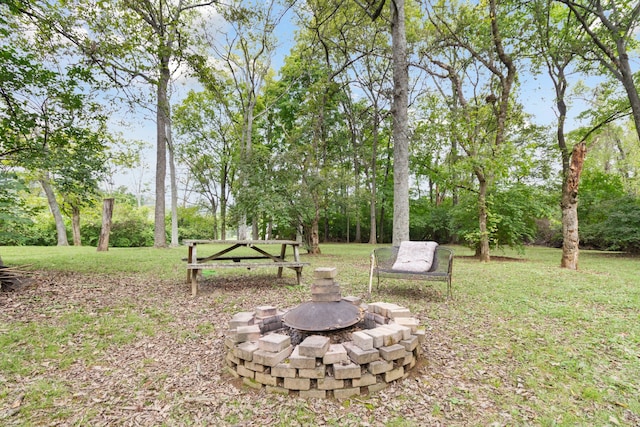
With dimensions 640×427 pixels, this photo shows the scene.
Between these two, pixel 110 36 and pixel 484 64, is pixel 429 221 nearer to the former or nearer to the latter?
pixel 484 64

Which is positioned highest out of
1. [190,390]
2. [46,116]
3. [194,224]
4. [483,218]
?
[46,116]

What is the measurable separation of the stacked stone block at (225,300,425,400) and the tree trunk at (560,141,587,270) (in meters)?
6.96

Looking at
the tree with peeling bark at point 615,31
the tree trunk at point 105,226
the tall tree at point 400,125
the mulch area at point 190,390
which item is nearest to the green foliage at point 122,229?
the tree trunk at point 105,226

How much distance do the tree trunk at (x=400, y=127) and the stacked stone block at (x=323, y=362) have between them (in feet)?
13.6

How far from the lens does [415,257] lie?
14.8 ft

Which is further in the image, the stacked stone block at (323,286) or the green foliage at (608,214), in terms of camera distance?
the green foliage at (608,214)

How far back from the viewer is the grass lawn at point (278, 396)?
1780mm

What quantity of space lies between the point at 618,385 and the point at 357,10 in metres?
11.6

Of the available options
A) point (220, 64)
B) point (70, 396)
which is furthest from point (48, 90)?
point (220, 64)

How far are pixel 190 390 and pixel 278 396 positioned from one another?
65 cm

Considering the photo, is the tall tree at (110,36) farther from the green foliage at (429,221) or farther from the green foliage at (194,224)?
the green foliage at (429,221)

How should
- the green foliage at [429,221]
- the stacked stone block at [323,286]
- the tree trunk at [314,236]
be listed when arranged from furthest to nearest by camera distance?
the green foliage at [429,221] → the tree trunk at [314,236] → the stacked stone block at [323,286]

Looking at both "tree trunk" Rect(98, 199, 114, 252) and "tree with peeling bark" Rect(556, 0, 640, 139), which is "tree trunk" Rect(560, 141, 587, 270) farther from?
"tree trunk" Rect(98, 199, 114, 252)

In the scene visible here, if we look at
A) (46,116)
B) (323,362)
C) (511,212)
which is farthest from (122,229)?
(511,212)
